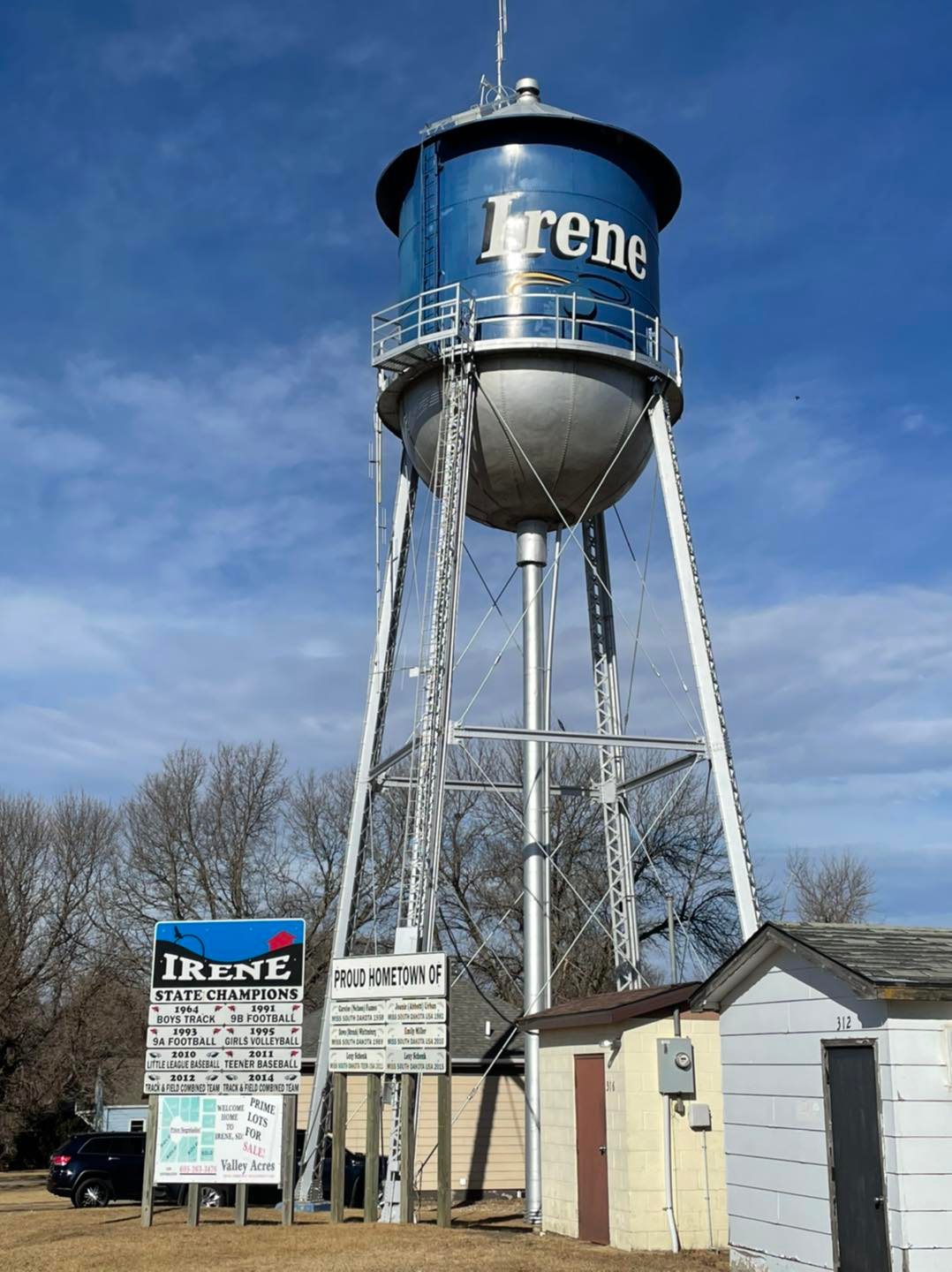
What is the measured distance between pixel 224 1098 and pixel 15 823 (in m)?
26.6

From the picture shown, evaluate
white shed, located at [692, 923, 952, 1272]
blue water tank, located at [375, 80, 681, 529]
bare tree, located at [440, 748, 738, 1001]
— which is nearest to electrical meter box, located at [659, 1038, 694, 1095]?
white shed, located at [692, 923, 952, 1272]

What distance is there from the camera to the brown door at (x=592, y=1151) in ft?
53.8

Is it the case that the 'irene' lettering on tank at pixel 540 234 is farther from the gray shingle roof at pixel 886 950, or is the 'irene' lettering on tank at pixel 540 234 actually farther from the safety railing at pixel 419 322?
the gray shingle roof at pixel 886 950

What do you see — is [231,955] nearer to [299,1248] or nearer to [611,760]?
[299,1248]

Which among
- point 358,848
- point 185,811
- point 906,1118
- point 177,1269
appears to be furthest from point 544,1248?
point 185,811

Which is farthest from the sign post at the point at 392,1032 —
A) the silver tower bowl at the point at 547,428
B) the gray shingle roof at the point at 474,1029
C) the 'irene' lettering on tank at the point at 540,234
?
the 'irene' lettering on tank at the point at 540,234

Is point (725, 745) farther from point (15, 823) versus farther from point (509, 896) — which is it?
point (15, 823)

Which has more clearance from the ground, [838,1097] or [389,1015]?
[389,1015]

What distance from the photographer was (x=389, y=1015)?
1731 centimetres

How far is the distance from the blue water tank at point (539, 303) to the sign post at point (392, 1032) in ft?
22.2

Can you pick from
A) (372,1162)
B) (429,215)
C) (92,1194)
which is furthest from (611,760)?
(92,1194)

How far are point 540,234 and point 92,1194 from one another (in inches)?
627

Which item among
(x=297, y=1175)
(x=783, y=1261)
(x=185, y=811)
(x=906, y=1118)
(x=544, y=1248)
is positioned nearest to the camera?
(x=906, y=1118)

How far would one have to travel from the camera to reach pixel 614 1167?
16031 mm
